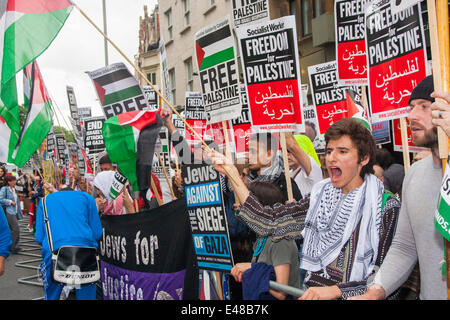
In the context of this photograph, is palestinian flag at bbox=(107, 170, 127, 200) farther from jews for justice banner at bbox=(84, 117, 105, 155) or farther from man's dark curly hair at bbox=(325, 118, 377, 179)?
jews for justice banner at bbox=(84, 117, 105, 155)

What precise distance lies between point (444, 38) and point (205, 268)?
2517 mm

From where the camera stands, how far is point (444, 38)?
1.94 metres

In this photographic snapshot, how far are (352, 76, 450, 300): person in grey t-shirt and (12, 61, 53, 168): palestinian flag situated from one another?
4040mm

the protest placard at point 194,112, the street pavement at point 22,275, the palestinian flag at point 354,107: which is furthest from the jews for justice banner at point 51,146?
the palestinian flag at point 354,107

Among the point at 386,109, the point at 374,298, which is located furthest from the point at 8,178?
the point at 374,298

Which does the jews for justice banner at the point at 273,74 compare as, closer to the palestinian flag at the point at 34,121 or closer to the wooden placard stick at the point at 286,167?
the wooden placard stick at the point at 286,167

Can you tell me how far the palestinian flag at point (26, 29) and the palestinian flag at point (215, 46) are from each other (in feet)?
4.00

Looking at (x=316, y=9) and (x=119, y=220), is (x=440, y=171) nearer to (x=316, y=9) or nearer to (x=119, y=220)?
(x=119, y=220)

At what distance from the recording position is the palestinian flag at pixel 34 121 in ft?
17.4

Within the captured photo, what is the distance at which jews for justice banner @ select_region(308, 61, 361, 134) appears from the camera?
6672mm

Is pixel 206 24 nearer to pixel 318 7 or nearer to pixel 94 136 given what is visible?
pixel 318 7

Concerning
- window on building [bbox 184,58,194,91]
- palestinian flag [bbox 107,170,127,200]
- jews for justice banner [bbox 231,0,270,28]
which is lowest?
palestinian flag [bbox 107,170,127,200]

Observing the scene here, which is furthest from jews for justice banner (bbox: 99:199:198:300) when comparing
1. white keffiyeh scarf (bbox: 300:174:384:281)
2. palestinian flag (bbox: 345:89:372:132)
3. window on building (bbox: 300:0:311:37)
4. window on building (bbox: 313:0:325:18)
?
window on building (bbox: 300:0:311:37)

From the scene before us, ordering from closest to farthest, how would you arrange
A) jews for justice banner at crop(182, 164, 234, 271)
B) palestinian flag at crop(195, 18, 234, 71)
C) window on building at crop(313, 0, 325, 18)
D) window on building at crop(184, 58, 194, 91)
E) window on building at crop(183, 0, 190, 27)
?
jews for justice banner at crop(182, 164, 234, 271) → palestinian flag at crop(195, 18, 234, 71) → window on building at crop(313, 0, 325, 18) → window on building at crop(183, 0, 190, 27) → window on building at crop(184, 58, 194, 91)
